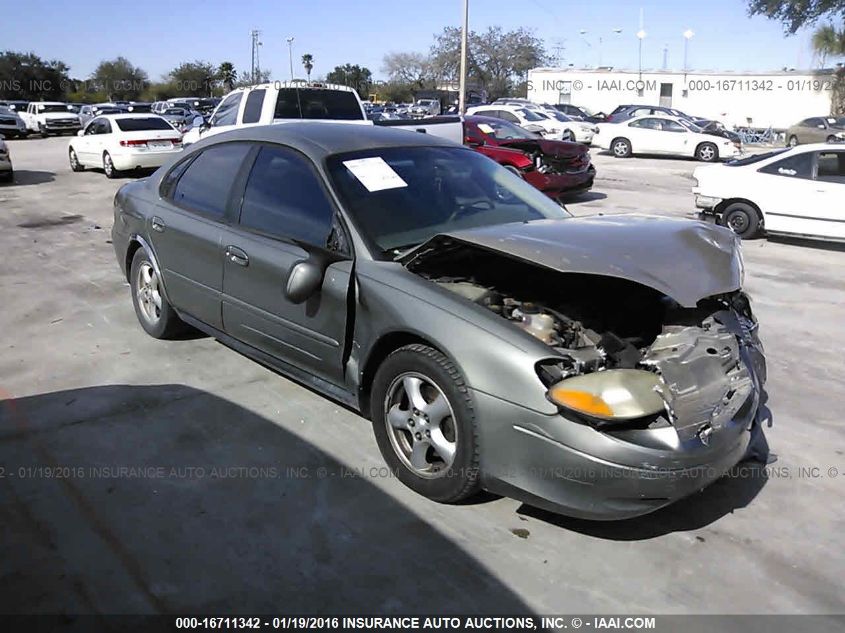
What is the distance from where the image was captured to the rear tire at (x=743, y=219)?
1012 cm

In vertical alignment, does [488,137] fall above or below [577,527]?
above

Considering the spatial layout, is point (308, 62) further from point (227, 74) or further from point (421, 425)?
point (421, 425)

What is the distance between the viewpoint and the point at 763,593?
2795 millimetres

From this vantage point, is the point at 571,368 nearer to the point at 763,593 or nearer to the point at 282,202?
the point at 763,593

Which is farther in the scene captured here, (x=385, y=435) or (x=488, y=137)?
(x=488, y=137)

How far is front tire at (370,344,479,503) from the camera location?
10.1ft

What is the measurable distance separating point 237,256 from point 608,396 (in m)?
2.42

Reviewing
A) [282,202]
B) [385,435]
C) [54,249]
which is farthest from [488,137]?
[385,435]

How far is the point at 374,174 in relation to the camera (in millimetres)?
4016

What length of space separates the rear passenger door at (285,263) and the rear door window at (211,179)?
224 millimetres

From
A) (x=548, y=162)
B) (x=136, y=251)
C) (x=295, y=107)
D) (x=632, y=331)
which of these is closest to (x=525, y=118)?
(x=548, y=162)

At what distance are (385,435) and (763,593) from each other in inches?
68.2

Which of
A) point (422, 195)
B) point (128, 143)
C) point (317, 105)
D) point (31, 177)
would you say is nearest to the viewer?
point (422, 195)

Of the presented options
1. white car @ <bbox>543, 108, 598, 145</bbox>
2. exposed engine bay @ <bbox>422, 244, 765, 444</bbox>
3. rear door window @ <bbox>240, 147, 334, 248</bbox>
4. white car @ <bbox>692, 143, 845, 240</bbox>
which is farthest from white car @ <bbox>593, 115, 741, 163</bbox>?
rear door window @ <bbox>240, 147, 334, 248</bbox>
